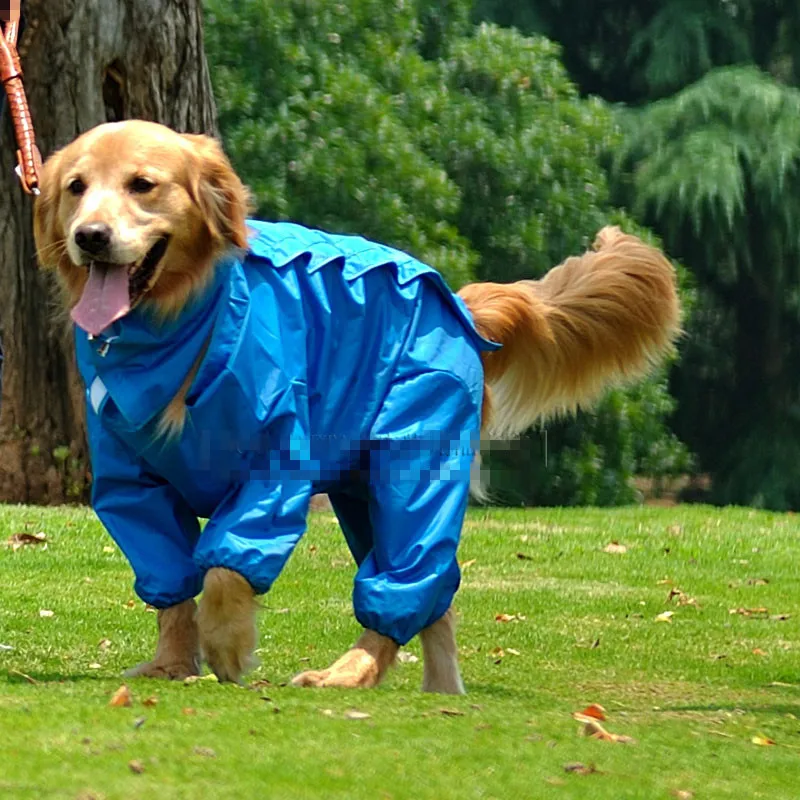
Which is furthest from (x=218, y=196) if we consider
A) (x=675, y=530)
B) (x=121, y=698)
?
(x=675, y=530)

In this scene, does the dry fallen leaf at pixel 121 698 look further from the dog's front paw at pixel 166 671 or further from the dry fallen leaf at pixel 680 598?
the dry fallen leaf at pixel 680 598

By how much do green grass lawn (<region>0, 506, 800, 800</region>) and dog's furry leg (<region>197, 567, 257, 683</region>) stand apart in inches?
7.5

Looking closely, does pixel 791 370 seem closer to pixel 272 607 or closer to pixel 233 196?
pixel 272 607

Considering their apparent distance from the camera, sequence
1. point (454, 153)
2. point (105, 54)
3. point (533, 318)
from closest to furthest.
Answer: point (533, 318) < point (105, 54) < point (454, 153)

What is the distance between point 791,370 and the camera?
22.8 m

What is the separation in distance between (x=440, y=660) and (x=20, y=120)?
6.75ft

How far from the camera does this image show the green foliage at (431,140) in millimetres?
17109

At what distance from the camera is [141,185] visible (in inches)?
184

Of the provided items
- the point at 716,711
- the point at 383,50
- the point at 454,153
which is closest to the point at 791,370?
the point at 454,153

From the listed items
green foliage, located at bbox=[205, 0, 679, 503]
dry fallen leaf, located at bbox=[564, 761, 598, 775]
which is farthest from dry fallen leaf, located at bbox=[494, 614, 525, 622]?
green foliage, located at bbox=[205, 0, 679, 503]

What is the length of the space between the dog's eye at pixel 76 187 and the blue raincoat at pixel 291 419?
37cm

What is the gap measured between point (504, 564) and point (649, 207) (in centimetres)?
1248

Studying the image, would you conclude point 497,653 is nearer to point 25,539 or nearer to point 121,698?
point 121,698

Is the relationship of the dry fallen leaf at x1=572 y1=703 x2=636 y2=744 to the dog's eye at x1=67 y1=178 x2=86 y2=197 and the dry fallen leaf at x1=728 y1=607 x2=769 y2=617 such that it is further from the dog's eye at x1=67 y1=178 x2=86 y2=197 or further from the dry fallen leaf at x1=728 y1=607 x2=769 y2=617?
the dry fallen leaf at x1=728 y1=607 x2=769 y2=617
